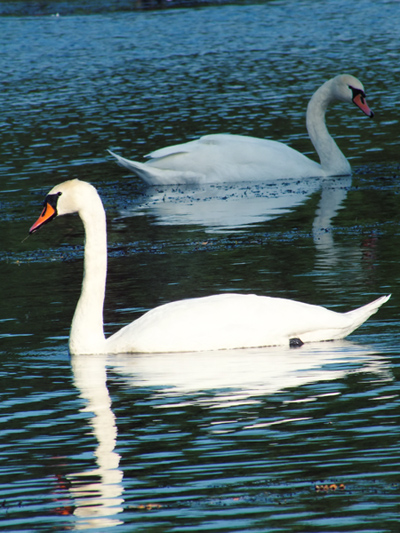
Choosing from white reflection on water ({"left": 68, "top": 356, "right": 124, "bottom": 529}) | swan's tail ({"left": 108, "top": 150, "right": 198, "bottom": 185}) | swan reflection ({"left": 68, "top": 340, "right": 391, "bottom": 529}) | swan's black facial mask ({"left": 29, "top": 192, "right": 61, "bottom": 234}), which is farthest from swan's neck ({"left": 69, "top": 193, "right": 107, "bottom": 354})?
swan's tail ({"left": 108, "top": 150, "right": 198, "bottom": 185})

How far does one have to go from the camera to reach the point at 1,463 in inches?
235

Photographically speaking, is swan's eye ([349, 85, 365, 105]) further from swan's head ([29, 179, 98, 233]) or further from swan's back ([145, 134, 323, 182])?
swan's head ([29, 179, 98, 233])

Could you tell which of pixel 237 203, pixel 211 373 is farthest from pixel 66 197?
pixel 237 203

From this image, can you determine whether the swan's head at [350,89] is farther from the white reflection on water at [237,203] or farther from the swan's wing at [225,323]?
the swan's wing at [225,323]

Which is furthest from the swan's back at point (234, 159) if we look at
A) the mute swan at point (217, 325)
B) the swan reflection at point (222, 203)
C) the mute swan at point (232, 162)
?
the mute swan at point (217, 325)

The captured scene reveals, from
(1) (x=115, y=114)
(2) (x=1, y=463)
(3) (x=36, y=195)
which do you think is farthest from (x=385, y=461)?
(1) (x=115, y=114)

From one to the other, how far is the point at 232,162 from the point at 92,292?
8.91m

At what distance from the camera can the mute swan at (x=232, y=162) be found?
16781 mm

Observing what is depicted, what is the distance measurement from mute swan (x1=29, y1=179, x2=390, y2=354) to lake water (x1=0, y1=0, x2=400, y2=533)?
0.39 ft

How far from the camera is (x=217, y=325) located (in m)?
8.13

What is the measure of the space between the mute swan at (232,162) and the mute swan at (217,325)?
8434 millimetres

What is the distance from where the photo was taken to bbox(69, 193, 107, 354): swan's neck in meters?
Result: 8.36

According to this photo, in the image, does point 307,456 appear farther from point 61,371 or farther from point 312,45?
point 312,45

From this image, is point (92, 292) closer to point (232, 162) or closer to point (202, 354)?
point (202, 354)
